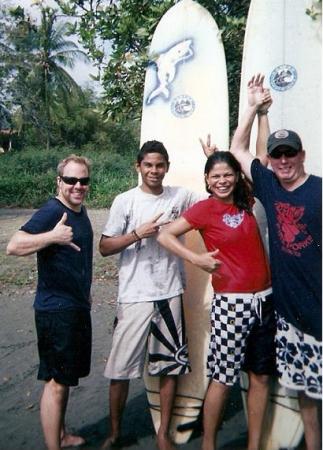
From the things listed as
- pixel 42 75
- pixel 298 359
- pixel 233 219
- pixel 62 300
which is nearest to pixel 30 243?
pixel 62 300

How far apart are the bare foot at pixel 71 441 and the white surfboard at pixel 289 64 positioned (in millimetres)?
989

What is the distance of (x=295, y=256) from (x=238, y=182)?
511mm

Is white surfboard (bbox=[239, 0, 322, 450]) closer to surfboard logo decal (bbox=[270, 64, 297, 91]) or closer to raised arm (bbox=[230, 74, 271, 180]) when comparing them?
surfboard logo decal (bbox=[270, 64, 297, 91])

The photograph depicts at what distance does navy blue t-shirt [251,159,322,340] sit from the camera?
6.56ft

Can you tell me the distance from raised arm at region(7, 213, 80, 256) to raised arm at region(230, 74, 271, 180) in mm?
904

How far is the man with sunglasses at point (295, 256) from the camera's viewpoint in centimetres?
201

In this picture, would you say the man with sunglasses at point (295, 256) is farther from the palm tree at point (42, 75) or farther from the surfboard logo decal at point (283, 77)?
the palm tree at point (42, 75)

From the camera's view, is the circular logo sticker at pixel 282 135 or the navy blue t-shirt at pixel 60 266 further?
the navy blue t-shirt at pixel 60 266

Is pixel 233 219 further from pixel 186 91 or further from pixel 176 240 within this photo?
pixel 186 91

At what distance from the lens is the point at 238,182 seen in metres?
2.37

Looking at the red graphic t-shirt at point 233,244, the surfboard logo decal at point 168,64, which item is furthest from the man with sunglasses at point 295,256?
the surfboard logo decal at point 168,64

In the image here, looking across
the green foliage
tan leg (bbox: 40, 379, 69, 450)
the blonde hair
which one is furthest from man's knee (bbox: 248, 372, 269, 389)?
the green foliage

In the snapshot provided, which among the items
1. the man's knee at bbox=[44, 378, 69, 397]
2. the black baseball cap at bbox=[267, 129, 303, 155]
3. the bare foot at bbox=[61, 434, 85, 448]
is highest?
the black baseball cap at bbox=[267, 129, 303, 155]

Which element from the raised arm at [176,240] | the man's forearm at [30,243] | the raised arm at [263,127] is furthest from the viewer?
the raised arm at [263,127]
